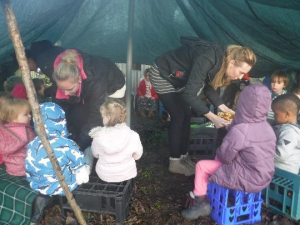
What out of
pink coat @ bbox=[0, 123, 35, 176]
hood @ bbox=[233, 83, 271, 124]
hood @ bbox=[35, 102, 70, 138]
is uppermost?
hood @ bbox=[233, 83, 271, 124]

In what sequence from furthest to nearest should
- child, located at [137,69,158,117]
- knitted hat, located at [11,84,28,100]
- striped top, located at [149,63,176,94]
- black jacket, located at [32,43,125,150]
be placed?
child, located at [137,69,158,117] → knitted hat, located at [11,84,28,100] → striped top, located at [149,63,176,94] → black jacket, located at [32,43,125,150]

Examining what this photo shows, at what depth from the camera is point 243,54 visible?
2.81m

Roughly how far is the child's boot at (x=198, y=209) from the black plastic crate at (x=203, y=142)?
5.33 ft

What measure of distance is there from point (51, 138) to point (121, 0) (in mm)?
2685

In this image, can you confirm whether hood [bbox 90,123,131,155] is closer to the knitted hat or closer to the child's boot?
the child's boot

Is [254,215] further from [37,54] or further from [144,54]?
[144,54]

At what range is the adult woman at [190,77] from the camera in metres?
2.95

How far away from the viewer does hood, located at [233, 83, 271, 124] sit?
2.43 metres

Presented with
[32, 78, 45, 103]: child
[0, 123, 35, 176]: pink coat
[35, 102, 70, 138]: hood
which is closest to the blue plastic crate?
[35, 102, 70, 138]: hood

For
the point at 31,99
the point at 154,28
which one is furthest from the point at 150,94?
the point at 31,99

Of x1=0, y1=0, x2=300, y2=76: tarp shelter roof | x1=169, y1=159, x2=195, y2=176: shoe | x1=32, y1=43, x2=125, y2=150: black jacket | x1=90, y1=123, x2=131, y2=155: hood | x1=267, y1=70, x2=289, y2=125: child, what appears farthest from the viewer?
x1=267, y1=70, x2=289, y2=125: child

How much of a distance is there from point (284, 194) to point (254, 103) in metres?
1.16

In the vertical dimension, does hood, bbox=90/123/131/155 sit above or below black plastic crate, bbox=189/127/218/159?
above

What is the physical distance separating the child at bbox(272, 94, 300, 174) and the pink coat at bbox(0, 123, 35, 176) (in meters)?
2.79
